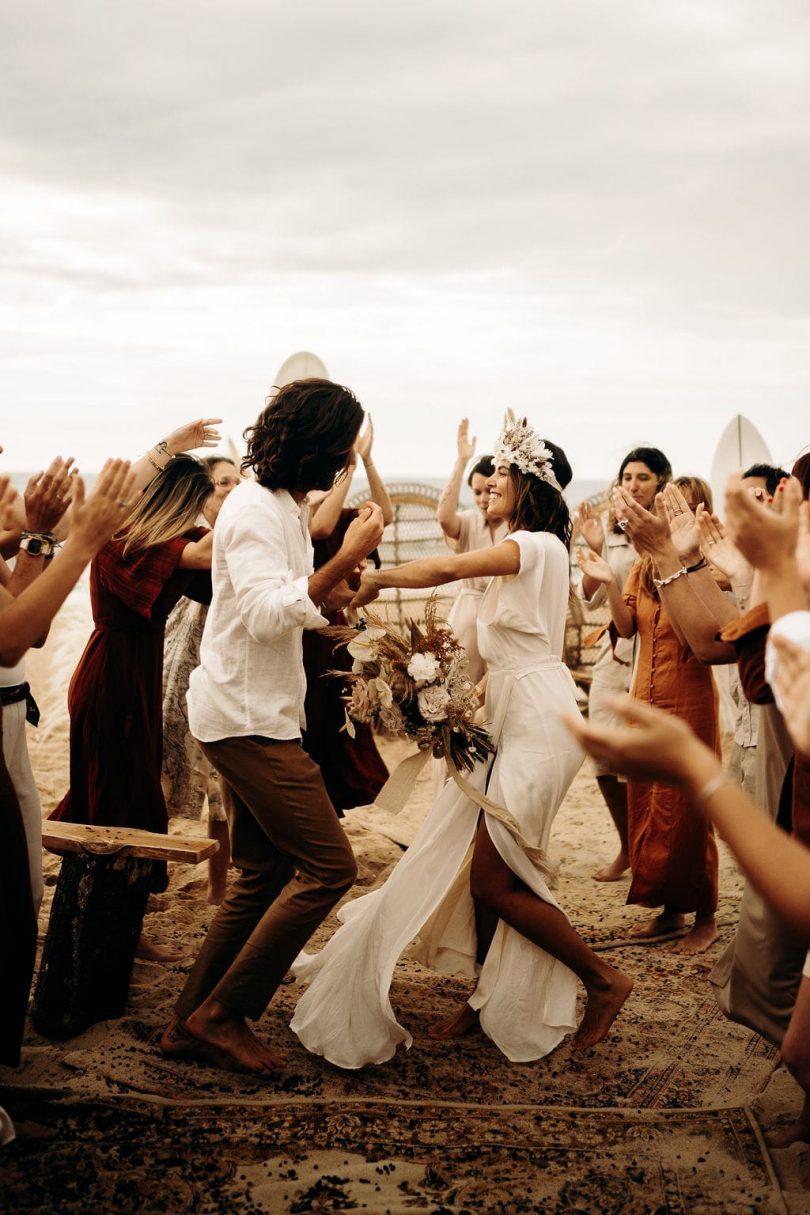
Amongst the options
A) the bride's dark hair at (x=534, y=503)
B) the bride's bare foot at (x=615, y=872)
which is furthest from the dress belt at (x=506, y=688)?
the bride's bare foot at (x=615, y=872)

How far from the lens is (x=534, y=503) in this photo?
4.22 metres

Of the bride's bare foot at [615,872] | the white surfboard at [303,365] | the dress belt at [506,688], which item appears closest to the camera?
the dress belt at [506,688]

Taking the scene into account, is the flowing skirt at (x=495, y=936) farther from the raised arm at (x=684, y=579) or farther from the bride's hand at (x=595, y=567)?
the bride's hand at (x=595, y=567)

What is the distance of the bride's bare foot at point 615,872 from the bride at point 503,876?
237 cm

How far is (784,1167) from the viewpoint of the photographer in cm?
320

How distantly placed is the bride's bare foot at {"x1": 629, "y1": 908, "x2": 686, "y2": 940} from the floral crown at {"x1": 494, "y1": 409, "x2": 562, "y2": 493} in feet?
7.75

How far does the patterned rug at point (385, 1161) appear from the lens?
2984mm

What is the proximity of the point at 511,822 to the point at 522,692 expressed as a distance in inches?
19.3

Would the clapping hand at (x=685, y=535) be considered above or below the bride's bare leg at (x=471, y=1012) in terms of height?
above

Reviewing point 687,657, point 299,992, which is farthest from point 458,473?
point 299,992

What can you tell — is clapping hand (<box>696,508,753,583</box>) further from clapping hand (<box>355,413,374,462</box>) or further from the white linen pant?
the white linen pant

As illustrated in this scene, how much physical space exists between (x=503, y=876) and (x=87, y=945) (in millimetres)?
1554

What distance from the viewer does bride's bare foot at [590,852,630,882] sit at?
6.43 m

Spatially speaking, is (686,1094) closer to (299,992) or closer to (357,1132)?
(357,1132)
